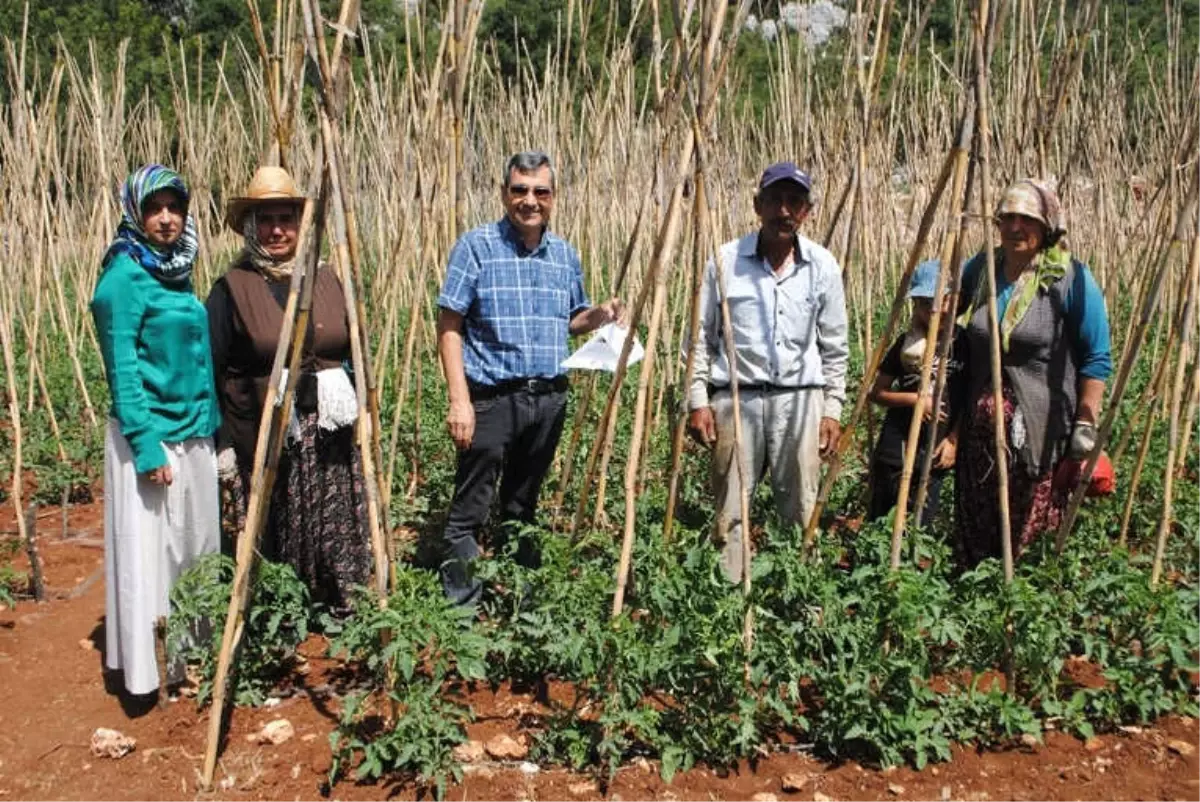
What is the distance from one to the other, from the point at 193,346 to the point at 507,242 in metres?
0.89

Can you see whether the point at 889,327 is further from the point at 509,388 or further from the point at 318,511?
the point at 318,511

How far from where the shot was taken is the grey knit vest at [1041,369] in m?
2.43

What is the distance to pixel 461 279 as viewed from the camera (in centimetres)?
255

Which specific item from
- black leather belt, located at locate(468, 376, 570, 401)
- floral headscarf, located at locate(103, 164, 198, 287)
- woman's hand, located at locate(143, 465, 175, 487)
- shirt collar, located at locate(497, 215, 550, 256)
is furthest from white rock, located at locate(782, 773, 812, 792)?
floral headscarf, located at locate(103, 164, 198, 287)

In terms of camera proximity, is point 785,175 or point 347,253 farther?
point 785,175

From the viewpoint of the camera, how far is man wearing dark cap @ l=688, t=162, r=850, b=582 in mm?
2516

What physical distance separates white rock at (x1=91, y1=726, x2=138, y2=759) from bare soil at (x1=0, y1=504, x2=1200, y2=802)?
2cm

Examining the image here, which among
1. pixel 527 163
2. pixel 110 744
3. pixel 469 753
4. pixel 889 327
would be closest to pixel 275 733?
pixel 110 744

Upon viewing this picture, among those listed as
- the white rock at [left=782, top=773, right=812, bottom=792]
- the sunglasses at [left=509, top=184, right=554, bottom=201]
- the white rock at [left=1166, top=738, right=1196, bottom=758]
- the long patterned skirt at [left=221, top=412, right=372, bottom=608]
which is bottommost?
the white rock at [left=1166, top=738, right=1196, bottom=758]

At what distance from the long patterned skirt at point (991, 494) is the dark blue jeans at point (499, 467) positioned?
122cm

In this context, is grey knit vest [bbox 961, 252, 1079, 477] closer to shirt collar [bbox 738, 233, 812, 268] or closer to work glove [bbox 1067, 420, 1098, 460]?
work glove [bbox 1067, 420, 1098, 460]

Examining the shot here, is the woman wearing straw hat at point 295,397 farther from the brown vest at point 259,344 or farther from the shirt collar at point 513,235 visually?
the shirt collar at point 513,235

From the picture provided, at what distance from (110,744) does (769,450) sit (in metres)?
1.88

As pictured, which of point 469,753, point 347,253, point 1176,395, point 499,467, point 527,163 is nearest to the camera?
point 347,253
